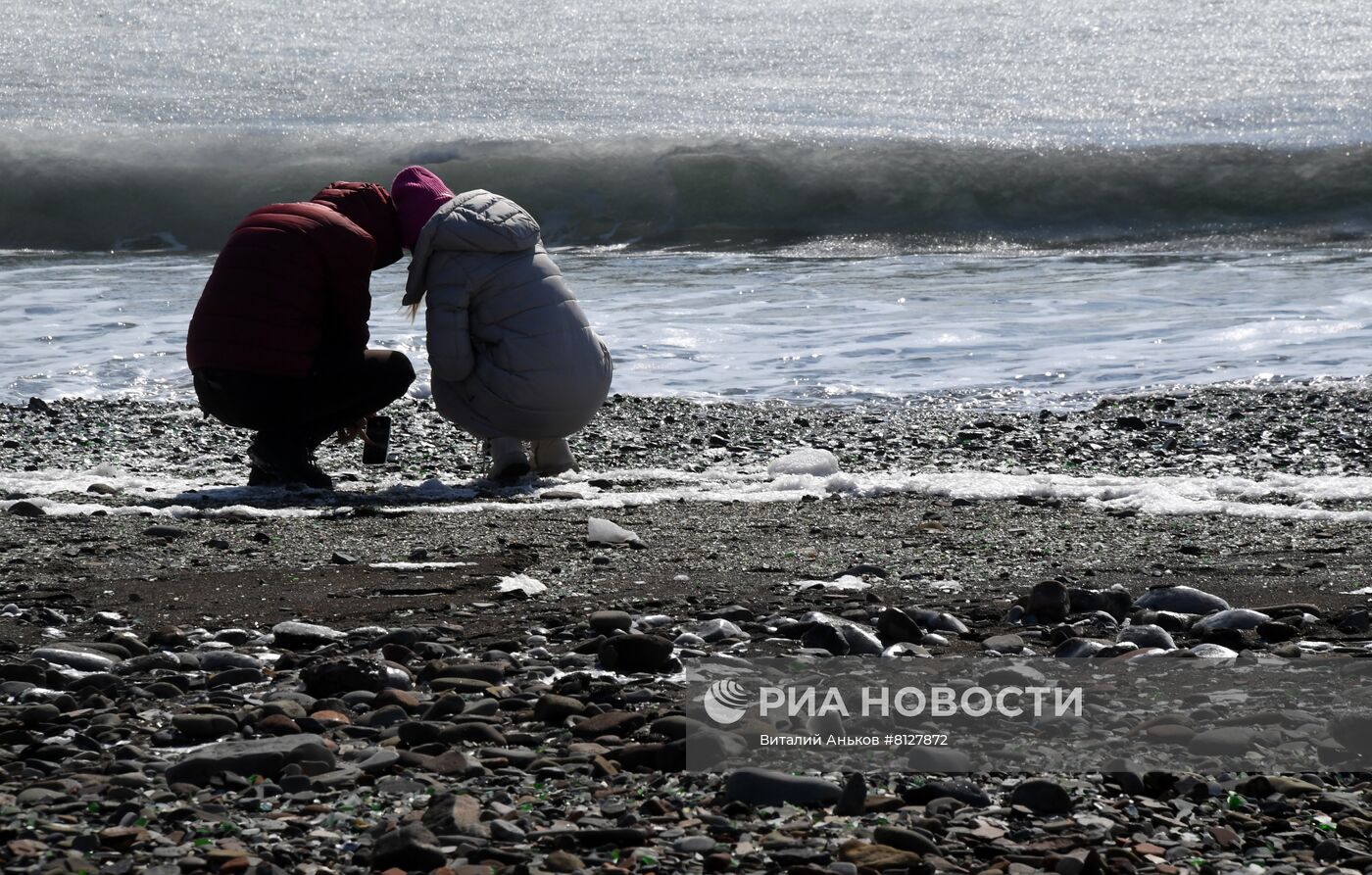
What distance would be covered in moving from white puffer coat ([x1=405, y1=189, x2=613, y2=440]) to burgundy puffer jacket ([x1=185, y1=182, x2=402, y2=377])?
27cm

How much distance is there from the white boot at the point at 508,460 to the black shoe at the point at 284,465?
2.10ft

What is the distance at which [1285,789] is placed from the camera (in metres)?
2.42

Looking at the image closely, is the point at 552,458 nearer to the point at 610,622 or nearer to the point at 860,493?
the point at 860,493

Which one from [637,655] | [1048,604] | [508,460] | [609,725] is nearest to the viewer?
[609,725]

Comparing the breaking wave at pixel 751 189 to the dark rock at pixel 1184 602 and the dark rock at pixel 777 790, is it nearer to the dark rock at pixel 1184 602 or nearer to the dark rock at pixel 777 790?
the dark rock at pixel 1184 602

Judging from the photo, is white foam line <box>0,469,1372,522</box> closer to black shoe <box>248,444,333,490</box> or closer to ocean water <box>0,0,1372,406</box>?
black shoe <box>248,444,333,490</box>

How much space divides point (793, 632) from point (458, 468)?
3.31m

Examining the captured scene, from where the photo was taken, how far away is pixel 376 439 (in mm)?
6254

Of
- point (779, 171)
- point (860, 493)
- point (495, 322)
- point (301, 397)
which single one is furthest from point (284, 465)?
point (779, 171)

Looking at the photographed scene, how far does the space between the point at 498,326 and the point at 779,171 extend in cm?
1394

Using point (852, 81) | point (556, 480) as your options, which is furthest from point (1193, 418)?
point (852, 81)

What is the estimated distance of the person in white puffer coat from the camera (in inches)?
229

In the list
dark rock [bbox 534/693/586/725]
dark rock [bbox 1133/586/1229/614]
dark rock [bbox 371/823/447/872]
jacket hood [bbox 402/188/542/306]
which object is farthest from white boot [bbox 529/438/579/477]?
dark rock [bbox 371/823/447/872]

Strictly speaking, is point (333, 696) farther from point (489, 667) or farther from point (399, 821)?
point (399, 821)
